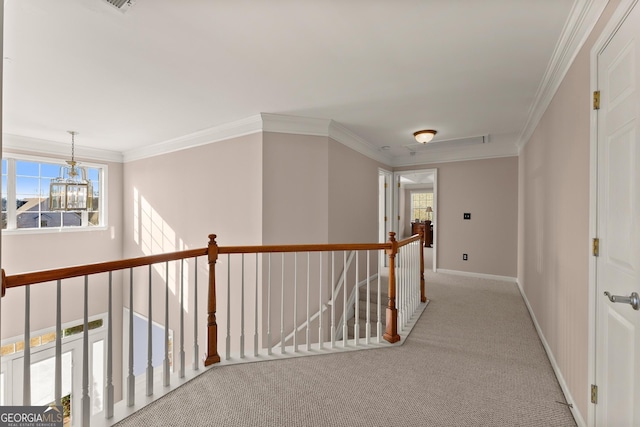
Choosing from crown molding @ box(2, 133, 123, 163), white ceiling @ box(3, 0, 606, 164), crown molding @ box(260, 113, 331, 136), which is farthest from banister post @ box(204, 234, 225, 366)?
crown molding @ box(2, 133, 123, 163)

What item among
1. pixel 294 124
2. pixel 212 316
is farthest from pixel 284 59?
pixel 212 316

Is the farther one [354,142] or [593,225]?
[354,142]

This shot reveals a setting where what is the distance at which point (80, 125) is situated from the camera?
3924 millimetres

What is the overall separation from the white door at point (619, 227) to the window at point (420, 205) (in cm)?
932

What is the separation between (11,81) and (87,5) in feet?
5.11

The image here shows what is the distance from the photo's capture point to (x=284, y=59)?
2357 millimetres

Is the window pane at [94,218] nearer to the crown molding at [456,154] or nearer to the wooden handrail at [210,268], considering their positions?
the wooden handrail at [210,268]

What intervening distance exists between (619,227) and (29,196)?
21.9 feet

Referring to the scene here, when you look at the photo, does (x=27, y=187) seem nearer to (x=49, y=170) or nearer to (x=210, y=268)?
(x=49, y=170)

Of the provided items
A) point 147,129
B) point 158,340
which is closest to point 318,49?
point 147,129

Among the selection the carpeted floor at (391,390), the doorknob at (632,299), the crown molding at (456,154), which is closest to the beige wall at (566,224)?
the carpeted floor at (391,390)

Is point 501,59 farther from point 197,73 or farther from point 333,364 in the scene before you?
point 333,364

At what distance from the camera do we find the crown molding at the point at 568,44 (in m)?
1.69

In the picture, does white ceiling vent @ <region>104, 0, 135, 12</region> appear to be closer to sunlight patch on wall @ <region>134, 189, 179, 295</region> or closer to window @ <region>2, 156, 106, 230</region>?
window @ <region>2, 156, 106, 230</region>
